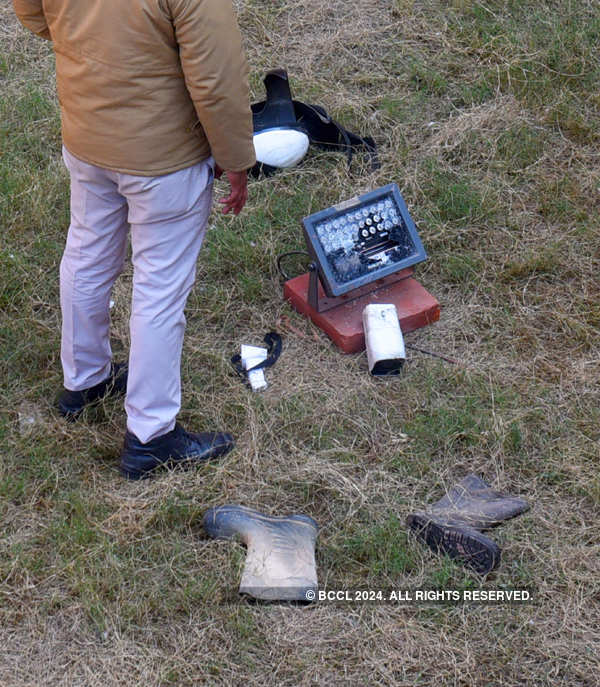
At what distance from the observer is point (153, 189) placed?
108 inches

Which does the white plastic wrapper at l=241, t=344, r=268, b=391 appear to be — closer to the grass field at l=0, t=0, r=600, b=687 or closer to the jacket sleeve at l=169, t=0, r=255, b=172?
the grass field at l=0, t=0, r=600, b=687

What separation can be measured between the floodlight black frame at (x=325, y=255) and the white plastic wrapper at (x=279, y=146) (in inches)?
32.6

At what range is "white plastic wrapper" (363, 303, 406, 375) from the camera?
361 centimetres

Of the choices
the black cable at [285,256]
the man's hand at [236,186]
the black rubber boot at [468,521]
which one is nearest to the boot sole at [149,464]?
the black rubber boot at [468,521]

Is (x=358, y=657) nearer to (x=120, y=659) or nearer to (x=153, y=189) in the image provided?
(x=120, y=659)

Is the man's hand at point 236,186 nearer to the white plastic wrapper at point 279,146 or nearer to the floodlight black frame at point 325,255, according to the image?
the floodlight black frame at point 325,255

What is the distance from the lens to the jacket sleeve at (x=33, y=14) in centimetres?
277

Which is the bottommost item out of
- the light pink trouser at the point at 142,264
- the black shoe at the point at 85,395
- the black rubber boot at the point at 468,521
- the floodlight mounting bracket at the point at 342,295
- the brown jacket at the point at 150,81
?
the black rubber boot at the point at 468,521

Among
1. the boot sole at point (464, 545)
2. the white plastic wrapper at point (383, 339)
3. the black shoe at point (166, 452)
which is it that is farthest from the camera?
the white plastic wrapper at point (383, 339)

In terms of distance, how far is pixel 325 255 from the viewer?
3.83 m

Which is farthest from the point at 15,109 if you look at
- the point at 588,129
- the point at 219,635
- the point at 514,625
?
the point at 514,625

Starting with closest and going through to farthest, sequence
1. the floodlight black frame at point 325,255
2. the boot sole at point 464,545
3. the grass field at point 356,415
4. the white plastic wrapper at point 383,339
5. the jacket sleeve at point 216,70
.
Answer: the jacket sleeve at point 216,70, the grass field at point 356,415, the boot sole at point 464,545, the white plastic wrapper at point 383,339, the floodlight black frame at point 325,255

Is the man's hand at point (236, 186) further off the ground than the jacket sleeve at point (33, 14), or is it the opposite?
the jacket sleeve at point (33, 14)

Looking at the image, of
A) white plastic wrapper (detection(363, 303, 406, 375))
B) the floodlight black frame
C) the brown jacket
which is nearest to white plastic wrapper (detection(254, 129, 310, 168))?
the floodlight black frame
